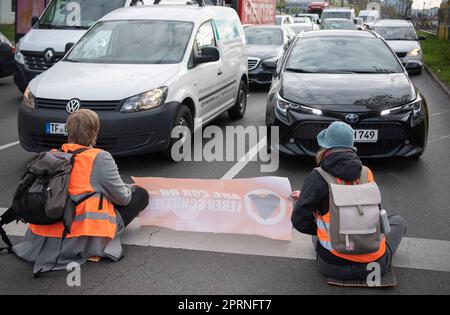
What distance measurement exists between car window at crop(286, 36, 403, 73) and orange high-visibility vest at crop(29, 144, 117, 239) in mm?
4147

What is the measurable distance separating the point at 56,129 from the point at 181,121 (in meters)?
1.48

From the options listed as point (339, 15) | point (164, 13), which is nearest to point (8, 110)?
point (164, 13)

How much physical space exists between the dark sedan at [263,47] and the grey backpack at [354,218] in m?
9.12

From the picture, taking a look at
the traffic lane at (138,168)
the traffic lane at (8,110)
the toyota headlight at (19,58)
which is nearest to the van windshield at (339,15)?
the traffic lane at (8,110)

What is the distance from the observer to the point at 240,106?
33.4 feet

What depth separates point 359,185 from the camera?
379 centimetres

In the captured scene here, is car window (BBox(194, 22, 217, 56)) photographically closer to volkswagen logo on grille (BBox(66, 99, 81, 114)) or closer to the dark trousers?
volkswagen logo on grille (BBox(66, 99, 81, 114))

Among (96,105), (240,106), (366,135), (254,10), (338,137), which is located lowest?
(254,10)

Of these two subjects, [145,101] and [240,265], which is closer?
[240,265]

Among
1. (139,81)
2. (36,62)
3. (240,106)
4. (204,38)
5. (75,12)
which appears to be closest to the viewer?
(139,81)

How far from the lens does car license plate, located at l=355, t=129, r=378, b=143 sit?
653 cm

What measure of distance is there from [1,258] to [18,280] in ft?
1.43

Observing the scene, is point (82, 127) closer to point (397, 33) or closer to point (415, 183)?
point (415, 183)

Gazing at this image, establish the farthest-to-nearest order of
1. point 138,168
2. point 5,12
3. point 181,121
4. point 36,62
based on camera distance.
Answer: point 5,12
point 36,62
point 181,121
point 138,168
